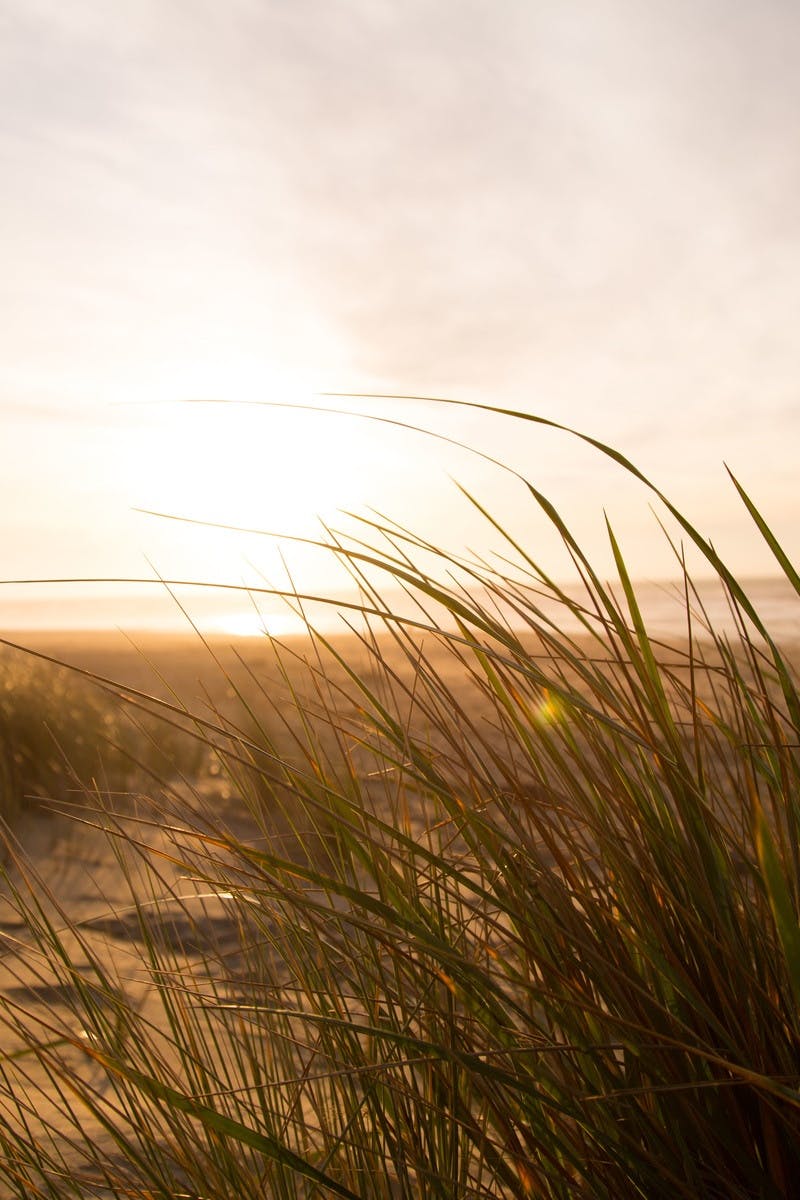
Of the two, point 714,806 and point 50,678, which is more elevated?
point 50,678

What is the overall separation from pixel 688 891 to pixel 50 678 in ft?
16.8

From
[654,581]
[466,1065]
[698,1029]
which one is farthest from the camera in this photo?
[654,581]

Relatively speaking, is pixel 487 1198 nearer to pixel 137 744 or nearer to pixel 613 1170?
pixel 613 1170

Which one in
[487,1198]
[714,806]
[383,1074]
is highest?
[714,806]

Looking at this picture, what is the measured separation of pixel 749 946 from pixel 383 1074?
0.37m

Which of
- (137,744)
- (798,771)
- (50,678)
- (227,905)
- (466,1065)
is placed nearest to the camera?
(466,1065)

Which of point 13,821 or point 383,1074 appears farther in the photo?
point 13,821

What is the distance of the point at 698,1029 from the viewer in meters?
0.89

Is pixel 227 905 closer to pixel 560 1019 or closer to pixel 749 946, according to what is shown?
pixel 560 1019

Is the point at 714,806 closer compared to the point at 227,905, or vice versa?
the point at 714,806

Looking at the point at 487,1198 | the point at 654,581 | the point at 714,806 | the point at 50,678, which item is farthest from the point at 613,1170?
the point at 50,678

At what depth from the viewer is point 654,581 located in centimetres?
160

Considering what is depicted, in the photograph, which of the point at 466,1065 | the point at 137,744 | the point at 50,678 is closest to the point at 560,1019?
the point at 466,1065

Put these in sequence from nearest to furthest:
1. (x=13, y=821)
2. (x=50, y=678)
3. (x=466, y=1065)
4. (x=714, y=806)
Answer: (x=466, y=1065) < (x=714, y=806) < (x=13, y=821) < (x=50, y=678)
